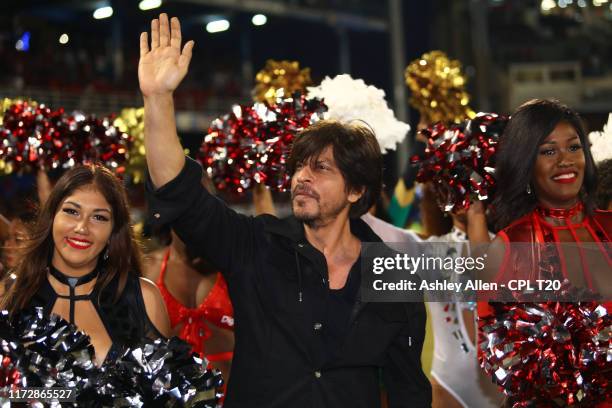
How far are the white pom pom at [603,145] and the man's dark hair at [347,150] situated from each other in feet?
3.88

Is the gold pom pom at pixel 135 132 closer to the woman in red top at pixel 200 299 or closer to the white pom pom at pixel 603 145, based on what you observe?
the woman in red top at pixel 200 299

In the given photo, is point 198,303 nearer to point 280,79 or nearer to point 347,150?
point 280,79

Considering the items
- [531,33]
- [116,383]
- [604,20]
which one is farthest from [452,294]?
[531,33]

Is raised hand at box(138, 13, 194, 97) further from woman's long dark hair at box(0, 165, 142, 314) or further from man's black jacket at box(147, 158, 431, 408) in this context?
woman's long dark hair at box(0, 165, 142, 314)

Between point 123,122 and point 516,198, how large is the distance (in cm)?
189

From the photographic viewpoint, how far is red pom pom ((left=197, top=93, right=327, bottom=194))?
3.10 metres

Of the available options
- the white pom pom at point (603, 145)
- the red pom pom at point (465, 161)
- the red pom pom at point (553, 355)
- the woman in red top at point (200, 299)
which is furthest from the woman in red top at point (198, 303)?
the white pom pom at point (603, 145)

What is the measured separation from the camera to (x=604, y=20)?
8594 mm

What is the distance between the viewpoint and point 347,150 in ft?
7.73

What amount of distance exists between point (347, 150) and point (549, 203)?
2.36 feet

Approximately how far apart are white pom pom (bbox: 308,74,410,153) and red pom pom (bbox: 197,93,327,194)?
0.34 ft

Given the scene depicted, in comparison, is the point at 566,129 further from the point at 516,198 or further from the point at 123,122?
the point at 123,122

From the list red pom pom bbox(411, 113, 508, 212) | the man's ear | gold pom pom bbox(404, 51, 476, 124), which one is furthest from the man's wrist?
gold pom pom bbox(404, 51, 476, 124)

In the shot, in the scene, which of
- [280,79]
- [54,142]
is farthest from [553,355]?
[54,142]
